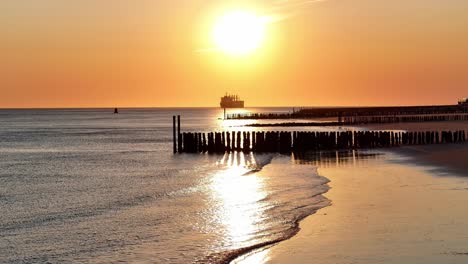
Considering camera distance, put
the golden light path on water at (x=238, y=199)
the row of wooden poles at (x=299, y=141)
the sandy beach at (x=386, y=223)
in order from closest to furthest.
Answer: the sandy beach at (x=386, y=223) < the golden light path on water at (x=238, y=199) < the row of wooden poles at (x=299, y=141)

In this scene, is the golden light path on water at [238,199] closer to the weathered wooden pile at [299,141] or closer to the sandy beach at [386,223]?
the sandy beach at [386,223]

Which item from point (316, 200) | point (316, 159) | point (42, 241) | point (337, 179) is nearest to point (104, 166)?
point (316, 159)

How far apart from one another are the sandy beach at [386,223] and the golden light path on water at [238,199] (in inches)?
54.8

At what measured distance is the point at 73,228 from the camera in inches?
682

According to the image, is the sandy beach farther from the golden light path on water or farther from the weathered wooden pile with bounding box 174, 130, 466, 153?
the weathered wooden pile with bounding box 174, 130, 466, 153

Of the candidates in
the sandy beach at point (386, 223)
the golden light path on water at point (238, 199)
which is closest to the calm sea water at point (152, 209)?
A: the golden light path on water at point (238, 199)

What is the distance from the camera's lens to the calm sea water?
47.0 feet

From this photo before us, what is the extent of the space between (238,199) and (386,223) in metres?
7.20

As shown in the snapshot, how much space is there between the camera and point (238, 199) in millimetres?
22094

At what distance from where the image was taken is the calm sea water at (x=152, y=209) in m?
14.3

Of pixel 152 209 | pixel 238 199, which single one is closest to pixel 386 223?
pixel 238 199

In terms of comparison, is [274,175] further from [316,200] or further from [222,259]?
[222,259]

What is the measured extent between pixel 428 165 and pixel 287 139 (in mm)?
15893

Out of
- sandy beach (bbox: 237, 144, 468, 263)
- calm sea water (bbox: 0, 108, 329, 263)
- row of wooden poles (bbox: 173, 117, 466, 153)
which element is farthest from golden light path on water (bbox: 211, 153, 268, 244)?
row of wooden poles (bbox: 173, 117, 466, 153)
